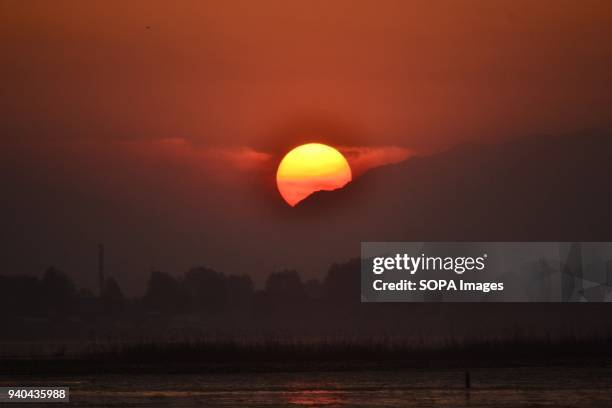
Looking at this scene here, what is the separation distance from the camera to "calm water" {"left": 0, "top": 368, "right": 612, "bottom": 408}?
1660 inches

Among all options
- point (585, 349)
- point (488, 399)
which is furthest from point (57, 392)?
point (585, 349)

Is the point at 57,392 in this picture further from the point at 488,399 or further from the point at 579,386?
the point at 579,386

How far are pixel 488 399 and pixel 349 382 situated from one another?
31.3ft

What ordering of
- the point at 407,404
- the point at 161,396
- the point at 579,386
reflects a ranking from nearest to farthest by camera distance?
the point at 407,404
the point at 161,396
the point at 579,386

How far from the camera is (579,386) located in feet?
159

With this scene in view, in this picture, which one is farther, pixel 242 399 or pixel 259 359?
pixel 259 359

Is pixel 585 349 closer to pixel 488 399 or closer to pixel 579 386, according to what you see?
pixel 579 386

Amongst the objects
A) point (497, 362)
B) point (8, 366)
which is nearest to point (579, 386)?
point (497, 362)

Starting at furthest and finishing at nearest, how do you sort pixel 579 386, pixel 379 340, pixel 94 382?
pixel 379 340
pixel 94 382
pixel 579 386

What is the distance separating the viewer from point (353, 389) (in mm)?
47562

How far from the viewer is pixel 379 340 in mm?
69688

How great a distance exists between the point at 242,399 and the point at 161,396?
3.18 meters

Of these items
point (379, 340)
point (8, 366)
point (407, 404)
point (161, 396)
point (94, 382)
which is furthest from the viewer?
point (379, 340)

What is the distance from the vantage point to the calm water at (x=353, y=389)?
4216 centimetres
